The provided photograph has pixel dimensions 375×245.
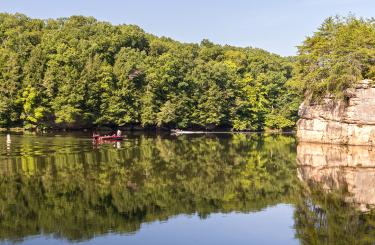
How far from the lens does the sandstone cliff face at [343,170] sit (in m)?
25.5

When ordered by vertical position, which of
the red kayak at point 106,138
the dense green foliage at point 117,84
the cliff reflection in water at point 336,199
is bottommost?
the cliff reflection in water at point 336,199

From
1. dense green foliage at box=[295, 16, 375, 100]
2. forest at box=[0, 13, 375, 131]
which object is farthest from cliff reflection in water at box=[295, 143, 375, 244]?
forest at box=[0, 13, 375, 131]

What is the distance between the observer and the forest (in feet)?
235

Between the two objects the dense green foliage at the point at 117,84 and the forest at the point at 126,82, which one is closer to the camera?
the forest at the point at 126,82

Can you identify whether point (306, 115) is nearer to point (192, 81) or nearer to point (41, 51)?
point (192, 81)

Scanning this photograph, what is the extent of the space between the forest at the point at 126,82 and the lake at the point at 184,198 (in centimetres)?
2337

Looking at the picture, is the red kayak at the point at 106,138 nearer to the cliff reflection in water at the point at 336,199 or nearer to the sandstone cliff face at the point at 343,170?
the sandstone cliff face at the point at 343,170

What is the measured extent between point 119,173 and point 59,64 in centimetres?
4882

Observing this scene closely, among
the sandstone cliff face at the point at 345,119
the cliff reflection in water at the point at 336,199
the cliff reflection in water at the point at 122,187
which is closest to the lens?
the cliff reflection in water at the point at 336,199

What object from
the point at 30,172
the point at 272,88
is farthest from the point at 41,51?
the point at 30,172

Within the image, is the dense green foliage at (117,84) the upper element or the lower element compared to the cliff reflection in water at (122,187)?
upper

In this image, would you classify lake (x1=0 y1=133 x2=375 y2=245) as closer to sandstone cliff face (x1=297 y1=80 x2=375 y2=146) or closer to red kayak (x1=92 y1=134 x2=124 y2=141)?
sandstone cliff face (x1=297 y1=80 x2=375 y2=146)

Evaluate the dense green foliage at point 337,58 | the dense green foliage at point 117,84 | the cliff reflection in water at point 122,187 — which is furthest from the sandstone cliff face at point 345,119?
the dense green foliage at point 117,84

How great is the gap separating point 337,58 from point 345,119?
6935 mm
